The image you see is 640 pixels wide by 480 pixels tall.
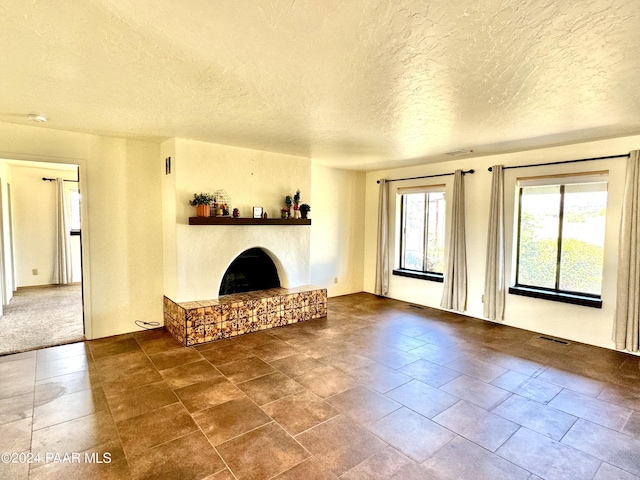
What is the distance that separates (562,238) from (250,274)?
4293 mm

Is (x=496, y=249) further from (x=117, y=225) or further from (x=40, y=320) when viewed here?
(x=40, y=320)

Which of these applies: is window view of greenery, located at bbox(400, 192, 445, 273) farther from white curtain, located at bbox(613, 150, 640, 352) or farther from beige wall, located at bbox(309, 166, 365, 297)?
white curtain, located at bbox(613, 150, 640, 352)

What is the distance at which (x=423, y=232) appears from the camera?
6.04 m

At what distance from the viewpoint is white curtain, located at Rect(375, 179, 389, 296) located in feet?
20.9

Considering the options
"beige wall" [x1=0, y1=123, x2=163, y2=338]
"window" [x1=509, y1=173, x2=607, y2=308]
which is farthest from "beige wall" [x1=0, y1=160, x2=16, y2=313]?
"window" [x1=509, y1=173, x2=607, y2=308]

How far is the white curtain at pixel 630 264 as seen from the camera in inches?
144

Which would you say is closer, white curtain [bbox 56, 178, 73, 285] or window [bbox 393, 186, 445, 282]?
window [bbox 393, 186, 445, 282]

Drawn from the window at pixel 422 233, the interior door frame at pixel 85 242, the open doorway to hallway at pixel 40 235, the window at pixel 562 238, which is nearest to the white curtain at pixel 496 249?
the window at pixel 562 238

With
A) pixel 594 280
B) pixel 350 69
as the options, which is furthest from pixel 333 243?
pixel 350 69

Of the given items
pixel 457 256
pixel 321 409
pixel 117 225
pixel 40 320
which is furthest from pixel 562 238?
pixel 40 320

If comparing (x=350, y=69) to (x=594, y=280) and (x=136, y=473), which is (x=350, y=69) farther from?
(x=594, y=280)

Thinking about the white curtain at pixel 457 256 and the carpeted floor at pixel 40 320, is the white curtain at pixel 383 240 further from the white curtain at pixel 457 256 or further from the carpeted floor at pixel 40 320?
the carpeted floor at pixel 40 320

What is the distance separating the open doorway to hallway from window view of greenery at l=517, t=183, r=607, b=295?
691 centimetres

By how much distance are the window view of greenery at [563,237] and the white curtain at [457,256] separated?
76 cm
